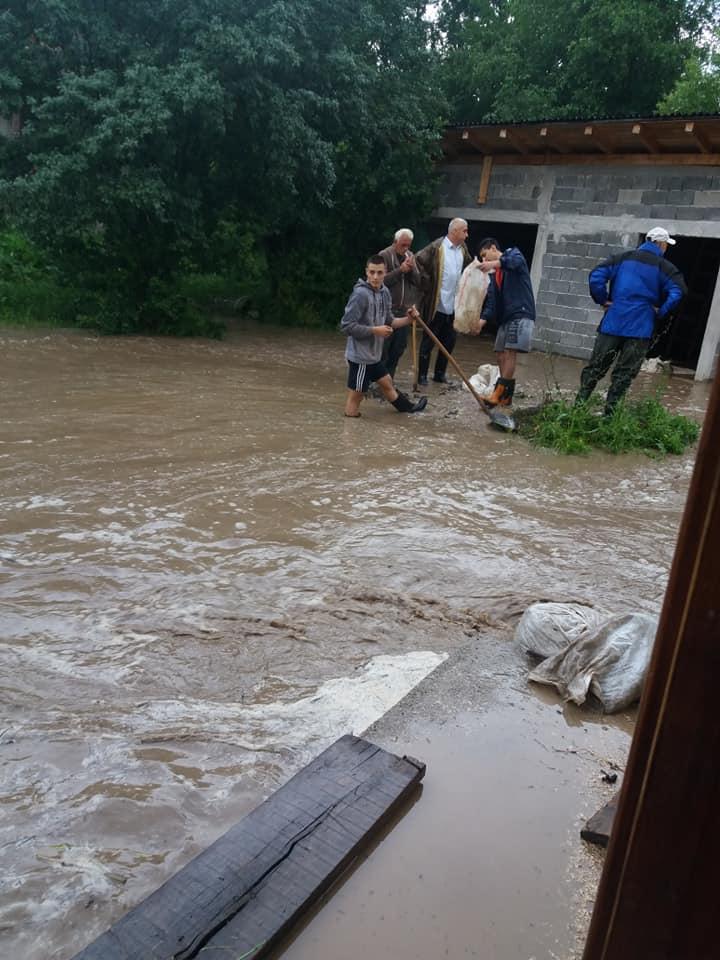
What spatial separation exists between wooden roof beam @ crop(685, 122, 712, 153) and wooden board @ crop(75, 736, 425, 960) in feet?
36.3

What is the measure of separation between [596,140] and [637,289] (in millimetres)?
6199

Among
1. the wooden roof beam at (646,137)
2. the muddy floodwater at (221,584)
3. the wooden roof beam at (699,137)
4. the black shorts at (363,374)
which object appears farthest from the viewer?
the wooden roof beam at (646,137)

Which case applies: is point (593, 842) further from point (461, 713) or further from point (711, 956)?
point (711, 956)

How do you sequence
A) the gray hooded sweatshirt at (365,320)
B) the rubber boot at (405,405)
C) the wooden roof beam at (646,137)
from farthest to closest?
the wooden roof beam at (646,137) → the rubber boot at (405,405) → the gray hooded sweatshirt at (365,320)

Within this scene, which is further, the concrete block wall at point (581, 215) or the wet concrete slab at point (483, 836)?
the concrete block wall at point (581, 215)

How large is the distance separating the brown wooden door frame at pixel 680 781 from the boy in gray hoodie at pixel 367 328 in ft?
20.6

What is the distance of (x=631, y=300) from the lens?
24.6 ft

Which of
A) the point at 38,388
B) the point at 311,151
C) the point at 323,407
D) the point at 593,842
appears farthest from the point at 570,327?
the point at 593,842

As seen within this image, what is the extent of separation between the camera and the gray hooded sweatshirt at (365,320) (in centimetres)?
729

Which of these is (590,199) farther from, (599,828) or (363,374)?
(599,828)

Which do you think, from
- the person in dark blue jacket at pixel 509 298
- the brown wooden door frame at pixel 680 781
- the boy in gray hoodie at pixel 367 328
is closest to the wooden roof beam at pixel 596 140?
the person in dark blue jacket at pixel 509 298

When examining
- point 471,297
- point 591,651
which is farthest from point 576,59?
point 591,651

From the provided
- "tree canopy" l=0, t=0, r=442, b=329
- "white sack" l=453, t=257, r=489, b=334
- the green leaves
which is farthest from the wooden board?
the green leaves

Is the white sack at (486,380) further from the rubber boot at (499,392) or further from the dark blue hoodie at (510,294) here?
the dark blue hoodie at (510,294)
